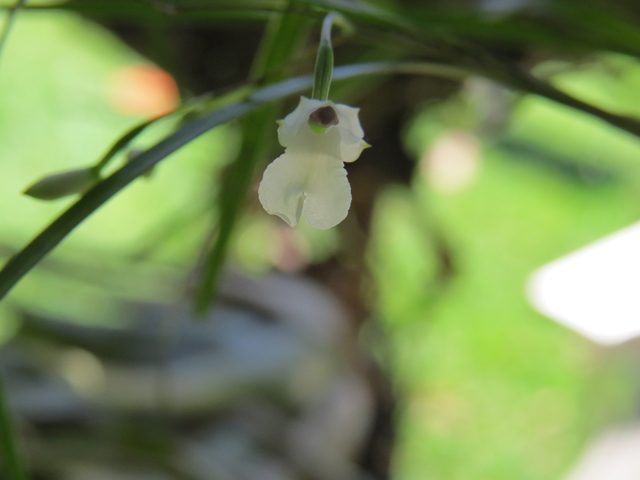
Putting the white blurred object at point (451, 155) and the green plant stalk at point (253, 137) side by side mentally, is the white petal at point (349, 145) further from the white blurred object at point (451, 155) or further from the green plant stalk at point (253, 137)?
the white blurred object at point (451, 155)

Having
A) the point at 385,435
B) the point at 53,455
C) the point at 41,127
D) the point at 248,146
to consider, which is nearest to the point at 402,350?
the point at 385,435

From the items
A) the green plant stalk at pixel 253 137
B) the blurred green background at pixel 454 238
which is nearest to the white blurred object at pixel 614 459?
the blurred green background at pixel 454 238

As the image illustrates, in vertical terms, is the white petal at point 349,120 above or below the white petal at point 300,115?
above

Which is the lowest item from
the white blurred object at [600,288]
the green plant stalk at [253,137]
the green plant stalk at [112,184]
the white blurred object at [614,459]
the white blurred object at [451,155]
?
the green plant stalk at [112,184]

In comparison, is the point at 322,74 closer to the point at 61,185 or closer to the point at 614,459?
the point at 61,185

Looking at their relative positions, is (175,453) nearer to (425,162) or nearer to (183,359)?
(183,359)

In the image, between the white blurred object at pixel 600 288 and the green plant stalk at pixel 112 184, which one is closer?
the green plant stalk at pixel 112 184

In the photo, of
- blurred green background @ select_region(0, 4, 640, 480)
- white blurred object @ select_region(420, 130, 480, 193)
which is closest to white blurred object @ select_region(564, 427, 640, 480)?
blurred green background @ select_region(0, 4, 640, 480)

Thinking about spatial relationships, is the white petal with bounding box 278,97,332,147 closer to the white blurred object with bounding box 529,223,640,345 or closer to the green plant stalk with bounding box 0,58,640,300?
the green plant stalk with bounding box 0,58,640,300
